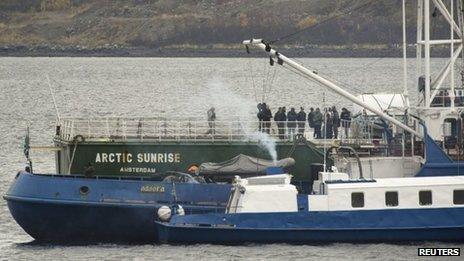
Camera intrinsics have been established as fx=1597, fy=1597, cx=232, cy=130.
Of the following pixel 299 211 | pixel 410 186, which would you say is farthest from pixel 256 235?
pixel 410 186

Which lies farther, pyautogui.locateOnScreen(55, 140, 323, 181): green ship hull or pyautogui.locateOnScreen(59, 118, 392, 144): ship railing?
pyautogui.locateOnScreen(59, 118, 392, 144): ship railing

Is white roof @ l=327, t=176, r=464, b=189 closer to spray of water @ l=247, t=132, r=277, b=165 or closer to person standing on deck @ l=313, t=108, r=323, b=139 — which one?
spray of water @ l=247, t=132, r=277, b=165

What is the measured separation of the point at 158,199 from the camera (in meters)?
54.0

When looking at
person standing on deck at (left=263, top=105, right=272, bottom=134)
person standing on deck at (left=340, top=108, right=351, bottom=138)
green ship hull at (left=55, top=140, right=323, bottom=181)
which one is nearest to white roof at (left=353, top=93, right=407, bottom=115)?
person standing on deck at (left=340, top=108, right=351, bottom=138)

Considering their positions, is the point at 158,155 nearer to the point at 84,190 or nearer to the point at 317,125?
the point at 84,190

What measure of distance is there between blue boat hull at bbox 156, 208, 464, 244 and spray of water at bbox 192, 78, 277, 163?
446 centimetres

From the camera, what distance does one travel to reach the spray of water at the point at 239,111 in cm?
5656

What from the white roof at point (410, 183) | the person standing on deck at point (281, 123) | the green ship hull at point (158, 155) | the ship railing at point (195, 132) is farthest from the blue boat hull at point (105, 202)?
the white roof at point (410, 183)

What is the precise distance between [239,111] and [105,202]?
155ft

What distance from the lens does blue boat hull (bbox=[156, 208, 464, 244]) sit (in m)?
52.2

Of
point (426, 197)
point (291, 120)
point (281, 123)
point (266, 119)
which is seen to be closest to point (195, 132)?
point (266, 119)

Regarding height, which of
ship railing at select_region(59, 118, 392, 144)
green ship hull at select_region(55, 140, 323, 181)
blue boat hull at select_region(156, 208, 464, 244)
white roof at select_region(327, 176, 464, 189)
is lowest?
blue boat hull at select_region(156, 208, 464, 244)

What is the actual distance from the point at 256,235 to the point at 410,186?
209 inches

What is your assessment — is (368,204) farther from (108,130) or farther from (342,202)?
(108,130)
